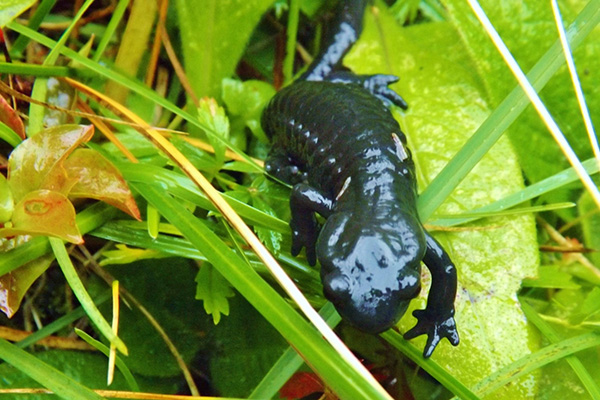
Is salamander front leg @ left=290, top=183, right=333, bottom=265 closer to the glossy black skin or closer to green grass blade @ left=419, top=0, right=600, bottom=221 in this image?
the glossy black skin

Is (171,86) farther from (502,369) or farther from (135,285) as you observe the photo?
(502,369)

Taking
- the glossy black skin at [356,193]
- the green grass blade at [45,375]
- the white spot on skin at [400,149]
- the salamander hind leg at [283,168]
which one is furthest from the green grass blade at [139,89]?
the green grass blade at [45,375]

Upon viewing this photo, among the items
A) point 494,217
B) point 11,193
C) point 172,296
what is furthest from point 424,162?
point 11,193

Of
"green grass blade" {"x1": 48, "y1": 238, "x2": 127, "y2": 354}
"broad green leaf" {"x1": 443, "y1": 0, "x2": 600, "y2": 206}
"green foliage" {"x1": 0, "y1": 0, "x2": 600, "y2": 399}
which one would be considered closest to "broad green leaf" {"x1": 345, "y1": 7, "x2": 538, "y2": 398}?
"green foliage" {"x1": 0, "y1": 0, "x2": 600, "y2": 399}

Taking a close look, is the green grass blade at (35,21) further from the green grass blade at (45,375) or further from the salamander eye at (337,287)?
the salamander eye at (337,287)

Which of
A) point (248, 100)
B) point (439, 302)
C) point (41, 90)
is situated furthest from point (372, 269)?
point (41, 90)

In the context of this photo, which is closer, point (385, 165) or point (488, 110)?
point (385, 165)
